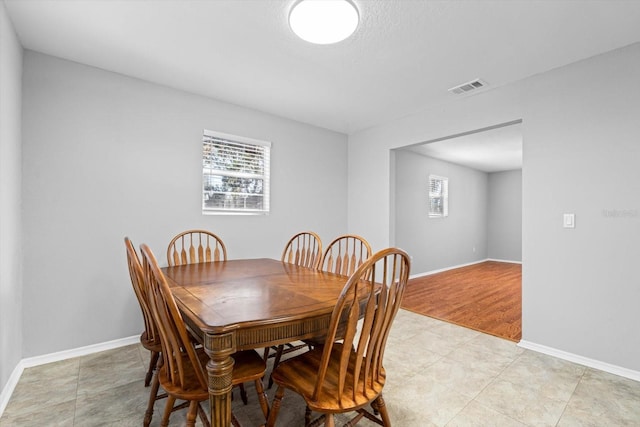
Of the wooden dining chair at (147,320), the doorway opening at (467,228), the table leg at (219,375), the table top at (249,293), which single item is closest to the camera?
the table leg at (219,375)

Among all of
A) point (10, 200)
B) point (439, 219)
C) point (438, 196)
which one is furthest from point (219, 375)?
point (438, 196)

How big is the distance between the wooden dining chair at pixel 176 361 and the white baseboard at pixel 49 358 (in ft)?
4.17

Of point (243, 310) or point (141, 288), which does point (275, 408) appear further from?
point (141, 288)

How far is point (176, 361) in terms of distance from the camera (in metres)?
1.20

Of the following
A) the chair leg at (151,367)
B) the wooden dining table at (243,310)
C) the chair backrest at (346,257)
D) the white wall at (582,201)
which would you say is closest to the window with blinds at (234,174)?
the chair backrest at (346,257)

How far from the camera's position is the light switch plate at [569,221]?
239cm

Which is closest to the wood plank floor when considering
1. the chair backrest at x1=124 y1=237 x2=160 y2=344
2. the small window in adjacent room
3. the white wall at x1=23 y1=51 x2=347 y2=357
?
the small window in adjacent room

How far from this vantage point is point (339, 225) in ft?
14.4

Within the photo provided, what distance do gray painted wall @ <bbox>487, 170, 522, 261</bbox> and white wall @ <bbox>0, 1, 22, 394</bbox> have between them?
27.9 feet

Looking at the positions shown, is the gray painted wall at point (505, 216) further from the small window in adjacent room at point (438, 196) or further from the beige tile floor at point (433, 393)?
the beige tile floor at point (433, 393)

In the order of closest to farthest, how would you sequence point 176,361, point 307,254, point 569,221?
point 176,361, point 569,221, point 307,254

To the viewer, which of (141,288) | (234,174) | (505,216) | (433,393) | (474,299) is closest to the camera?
(141,288)

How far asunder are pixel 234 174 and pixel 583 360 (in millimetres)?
3535

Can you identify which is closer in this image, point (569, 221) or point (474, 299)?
point (569, 221)
